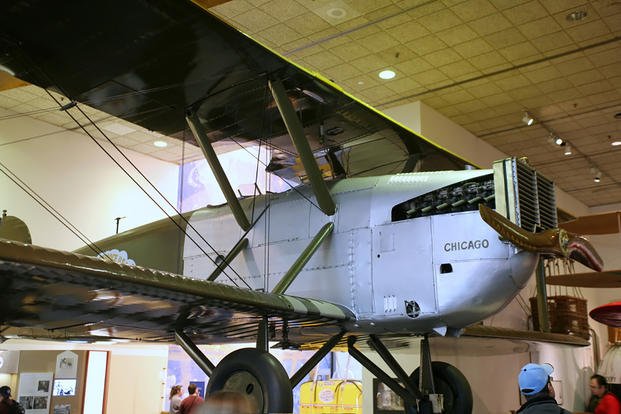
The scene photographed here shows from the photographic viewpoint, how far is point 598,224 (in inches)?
368

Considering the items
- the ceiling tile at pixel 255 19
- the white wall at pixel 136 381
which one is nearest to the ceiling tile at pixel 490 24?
the ceiling tile at pixel 255 19

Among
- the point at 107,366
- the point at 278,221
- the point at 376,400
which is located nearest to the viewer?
the point at 278,221

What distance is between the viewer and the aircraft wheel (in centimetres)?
411

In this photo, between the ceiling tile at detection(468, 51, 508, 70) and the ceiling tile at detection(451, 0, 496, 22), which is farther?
the ceiling tile at detection(468, 51, 508, 70)

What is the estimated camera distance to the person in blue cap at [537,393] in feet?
9.77

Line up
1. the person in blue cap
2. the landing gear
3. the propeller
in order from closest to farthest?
the person in blue cap
the propeller
the landing gear

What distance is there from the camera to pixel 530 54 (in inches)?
351

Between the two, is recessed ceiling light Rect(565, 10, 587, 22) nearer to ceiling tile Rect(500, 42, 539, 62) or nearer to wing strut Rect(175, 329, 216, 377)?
ceiling tile Rect(500, 42, 539, 62)

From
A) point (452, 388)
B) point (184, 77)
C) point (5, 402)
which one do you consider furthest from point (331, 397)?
point (184, 77)

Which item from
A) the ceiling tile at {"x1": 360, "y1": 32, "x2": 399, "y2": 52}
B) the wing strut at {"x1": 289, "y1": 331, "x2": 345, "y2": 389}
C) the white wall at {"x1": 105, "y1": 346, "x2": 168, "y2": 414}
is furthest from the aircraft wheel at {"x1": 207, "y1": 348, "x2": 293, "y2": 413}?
the white wall at {"x1": 105, "y1": 346, "x2": 168, "y2": 414}

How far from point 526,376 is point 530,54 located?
6733 millimetres

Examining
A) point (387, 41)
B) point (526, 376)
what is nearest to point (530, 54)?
point (387, 41)

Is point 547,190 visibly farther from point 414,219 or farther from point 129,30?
point 129,30

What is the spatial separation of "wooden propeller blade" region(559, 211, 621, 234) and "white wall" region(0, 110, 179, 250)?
826 centimetres
